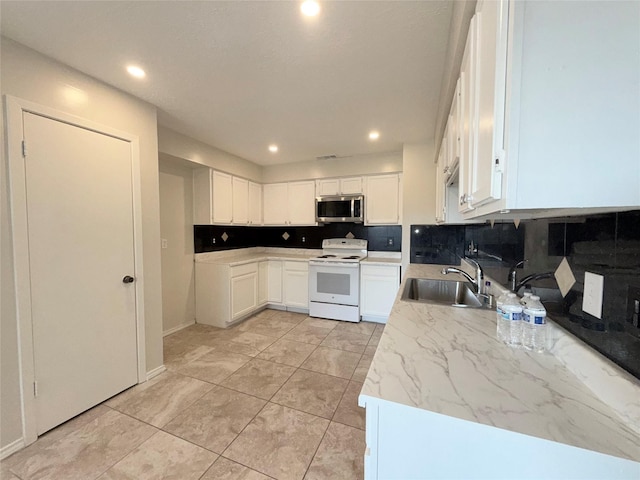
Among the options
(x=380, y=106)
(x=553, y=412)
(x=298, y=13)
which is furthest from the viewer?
(x=380, y=106)

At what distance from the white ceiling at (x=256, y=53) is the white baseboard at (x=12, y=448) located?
2.41 m

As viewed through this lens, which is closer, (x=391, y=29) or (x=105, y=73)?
(x=391, y=29)

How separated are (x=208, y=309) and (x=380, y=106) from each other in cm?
327

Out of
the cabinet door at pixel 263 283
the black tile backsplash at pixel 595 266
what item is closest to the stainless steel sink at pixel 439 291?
the black tile backsplash at pixel 595 266

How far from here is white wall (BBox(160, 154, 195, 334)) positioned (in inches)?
125

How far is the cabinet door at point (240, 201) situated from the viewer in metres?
3.81

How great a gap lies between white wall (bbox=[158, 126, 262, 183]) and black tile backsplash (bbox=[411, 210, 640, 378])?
329cm

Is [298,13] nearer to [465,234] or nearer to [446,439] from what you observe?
[446,439]

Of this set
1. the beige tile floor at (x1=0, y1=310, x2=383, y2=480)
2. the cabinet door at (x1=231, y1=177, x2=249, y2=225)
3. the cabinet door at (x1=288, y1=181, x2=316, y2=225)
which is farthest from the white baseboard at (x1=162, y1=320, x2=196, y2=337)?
the cabinet door at (x1=288, y1=181, x2=316, y2=225)

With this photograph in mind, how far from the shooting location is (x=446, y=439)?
0.67 metres

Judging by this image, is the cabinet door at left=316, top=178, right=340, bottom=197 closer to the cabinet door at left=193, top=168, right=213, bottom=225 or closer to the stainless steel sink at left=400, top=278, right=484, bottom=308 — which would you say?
the cabinet door at left=193, top=168, right=213, bottom=225

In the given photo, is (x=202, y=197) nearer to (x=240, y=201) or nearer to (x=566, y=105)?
(x=240, y=201)

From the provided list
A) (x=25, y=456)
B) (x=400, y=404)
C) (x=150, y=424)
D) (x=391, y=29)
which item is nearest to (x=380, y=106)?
(x=391, y=29)

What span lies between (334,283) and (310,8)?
2.97 metres
